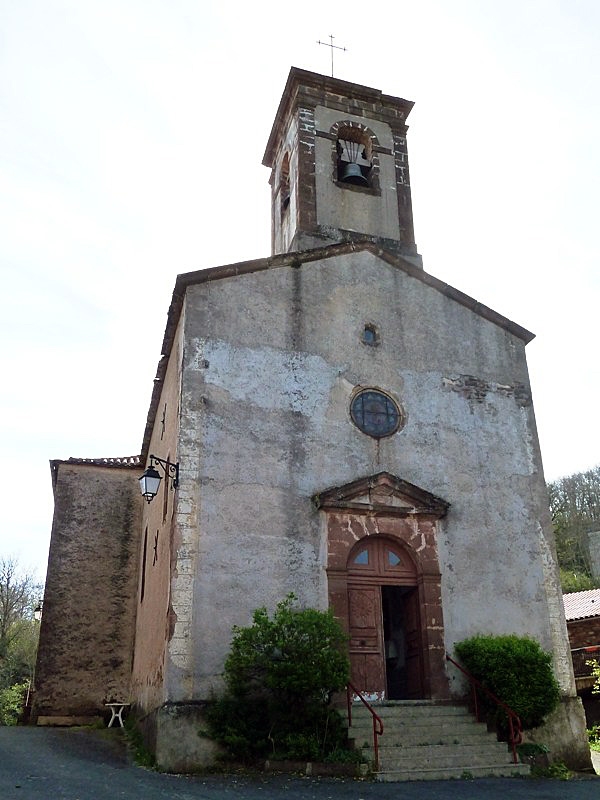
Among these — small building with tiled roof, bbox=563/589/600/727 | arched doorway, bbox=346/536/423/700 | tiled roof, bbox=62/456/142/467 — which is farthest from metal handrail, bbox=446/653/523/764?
tiled roof, bbox=62/456/142/467

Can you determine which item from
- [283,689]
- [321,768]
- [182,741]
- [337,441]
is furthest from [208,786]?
[337,441]

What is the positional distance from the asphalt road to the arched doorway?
2615mm

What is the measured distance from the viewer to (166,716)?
10.2 metres

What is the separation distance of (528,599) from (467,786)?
4.60 m

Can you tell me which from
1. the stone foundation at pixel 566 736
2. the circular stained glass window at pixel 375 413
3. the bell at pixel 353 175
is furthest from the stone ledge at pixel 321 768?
the bell at pixel 353 175

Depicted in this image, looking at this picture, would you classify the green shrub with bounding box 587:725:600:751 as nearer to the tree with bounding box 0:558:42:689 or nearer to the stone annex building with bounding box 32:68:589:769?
the stone annex building with bounding box 32:68:589:769

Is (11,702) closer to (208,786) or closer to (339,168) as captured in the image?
(208,786)

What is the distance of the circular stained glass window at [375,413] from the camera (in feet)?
44.0

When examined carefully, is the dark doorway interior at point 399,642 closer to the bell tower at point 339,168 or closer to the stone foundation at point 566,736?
the stone foundation at point 566,736

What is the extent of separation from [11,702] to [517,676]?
2345 centimetres

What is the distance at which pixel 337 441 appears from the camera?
13.1m

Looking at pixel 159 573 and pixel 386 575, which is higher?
pixel 159 573

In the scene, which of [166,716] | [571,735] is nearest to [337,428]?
[166,716]

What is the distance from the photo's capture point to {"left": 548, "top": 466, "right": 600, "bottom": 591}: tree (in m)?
39.0
